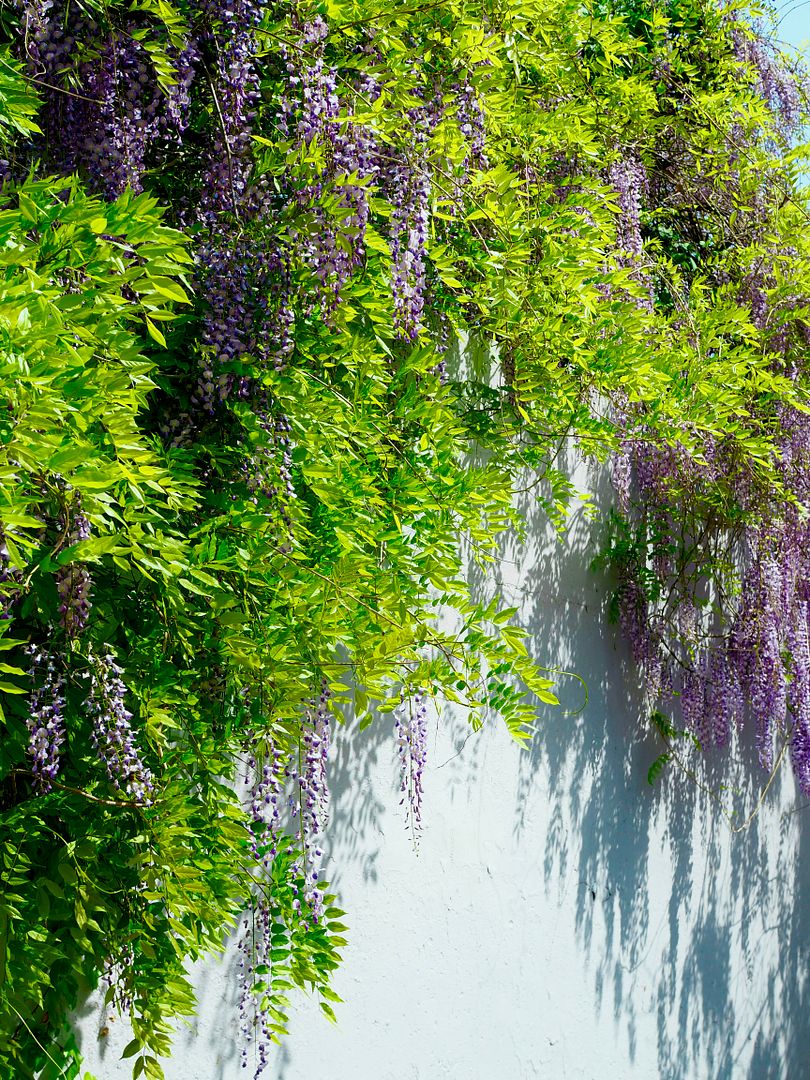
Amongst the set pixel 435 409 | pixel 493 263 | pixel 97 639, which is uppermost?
pixel 493 263

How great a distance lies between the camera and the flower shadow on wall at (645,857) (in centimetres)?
323

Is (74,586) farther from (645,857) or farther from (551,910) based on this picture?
(645,857)

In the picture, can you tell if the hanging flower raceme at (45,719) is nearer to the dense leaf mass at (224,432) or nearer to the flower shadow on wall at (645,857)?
the dense leaf mass at (224,432)

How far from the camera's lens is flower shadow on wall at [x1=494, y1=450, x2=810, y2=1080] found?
323 cm

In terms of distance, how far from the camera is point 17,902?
1.56 m

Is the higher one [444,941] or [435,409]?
[435,409]

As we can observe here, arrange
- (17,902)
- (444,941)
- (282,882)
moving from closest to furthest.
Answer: (17,902), (282,882), (444,941)

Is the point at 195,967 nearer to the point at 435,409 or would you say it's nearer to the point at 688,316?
the point at 435,409

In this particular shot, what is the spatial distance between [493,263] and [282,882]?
4.22 ft

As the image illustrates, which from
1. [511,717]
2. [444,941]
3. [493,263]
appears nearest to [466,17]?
[493,263]

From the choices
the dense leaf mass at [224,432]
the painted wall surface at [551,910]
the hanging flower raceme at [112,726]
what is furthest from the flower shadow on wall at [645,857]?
the hanging flower raceme at [112,726]

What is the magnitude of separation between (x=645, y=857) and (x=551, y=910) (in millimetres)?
632

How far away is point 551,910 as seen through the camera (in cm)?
312

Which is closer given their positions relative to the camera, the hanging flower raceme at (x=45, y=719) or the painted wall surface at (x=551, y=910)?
the hanging flower raceme at (x=45, y=719)
